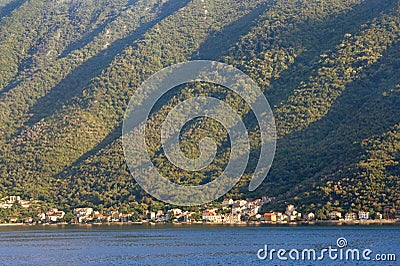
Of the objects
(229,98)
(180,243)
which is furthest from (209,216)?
(180,243)

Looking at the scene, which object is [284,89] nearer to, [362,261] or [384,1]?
[384,1]

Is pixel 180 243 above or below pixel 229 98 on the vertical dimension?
below

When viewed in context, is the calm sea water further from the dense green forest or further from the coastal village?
the dense green forest

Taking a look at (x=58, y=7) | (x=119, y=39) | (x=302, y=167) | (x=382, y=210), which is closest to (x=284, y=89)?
(x=302, y=167)

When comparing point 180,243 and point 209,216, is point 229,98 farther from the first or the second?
point 180,243

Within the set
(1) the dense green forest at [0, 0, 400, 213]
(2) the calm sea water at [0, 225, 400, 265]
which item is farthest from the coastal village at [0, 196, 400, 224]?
(2) the calm sea water at [0, 225, 400, 265]
